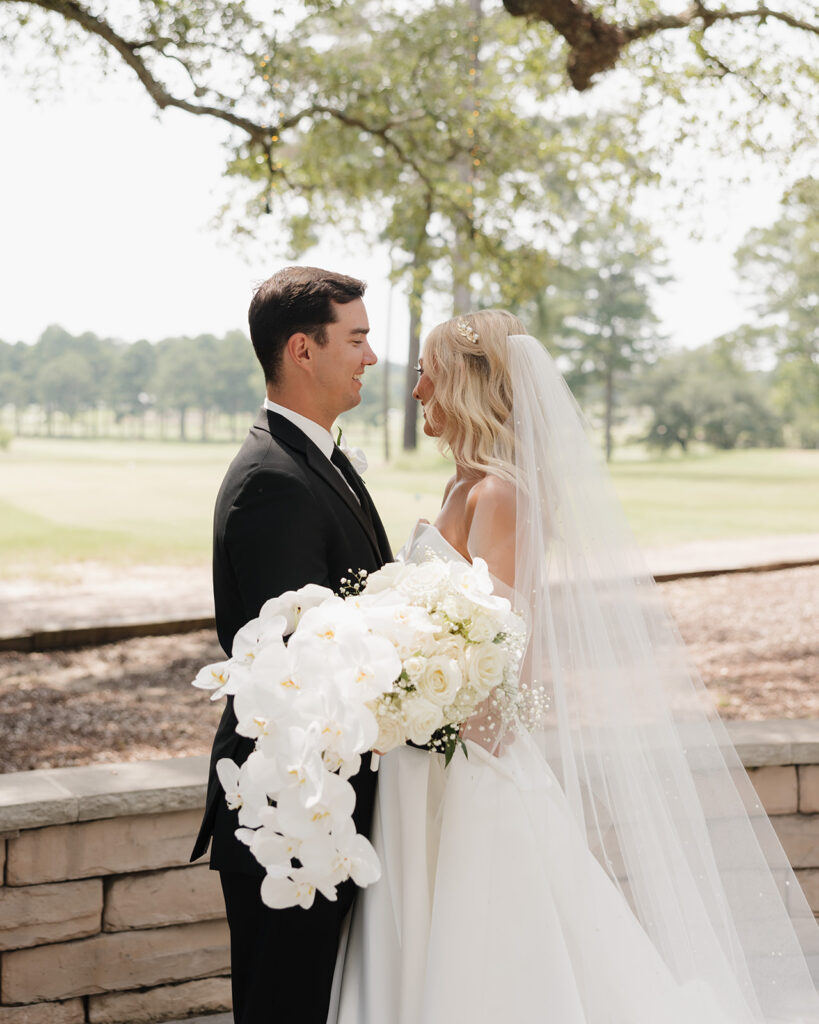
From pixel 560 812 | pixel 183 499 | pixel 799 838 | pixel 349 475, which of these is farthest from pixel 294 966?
pixel 183 499

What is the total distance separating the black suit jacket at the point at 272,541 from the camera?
2557 millimetres

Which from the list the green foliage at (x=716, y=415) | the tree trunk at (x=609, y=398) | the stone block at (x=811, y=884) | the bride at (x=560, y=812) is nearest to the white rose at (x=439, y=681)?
the bride at (x=560, y=812)

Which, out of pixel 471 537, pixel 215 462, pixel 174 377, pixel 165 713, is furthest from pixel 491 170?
pixel 174 377

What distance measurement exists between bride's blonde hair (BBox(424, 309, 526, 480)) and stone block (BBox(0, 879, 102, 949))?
1906mm

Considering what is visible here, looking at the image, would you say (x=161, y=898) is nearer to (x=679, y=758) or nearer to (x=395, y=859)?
(x=395, y=859)

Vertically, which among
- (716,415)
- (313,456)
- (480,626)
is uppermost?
(716,415)

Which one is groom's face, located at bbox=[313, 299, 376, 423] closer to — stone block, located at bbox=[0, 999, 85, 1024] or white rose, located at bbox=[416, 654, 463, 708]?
white rose, located at bbox=[416, 654, 463, 708]

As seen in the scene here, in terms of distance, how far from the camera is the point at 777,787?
410 centimetres

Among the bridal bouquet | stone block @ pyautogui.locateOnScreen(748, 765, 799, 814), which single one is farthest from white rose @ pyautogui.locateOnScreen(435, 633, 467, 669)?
stone block @ pyautogui.locateOnScreen(748, 765, 799, 814)

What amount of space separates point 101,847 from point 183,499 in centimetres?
2439

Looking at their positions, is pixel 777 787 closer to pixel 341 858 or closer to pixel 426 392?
pixel 426 392

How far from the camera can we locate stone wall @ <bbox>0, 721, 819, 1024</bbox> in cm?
338

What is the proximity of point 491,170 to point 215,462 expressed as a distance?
102ft

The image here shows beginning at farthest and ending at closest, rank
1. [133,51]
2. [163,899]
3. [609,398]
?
[609,398], [133,51], [163,899]
